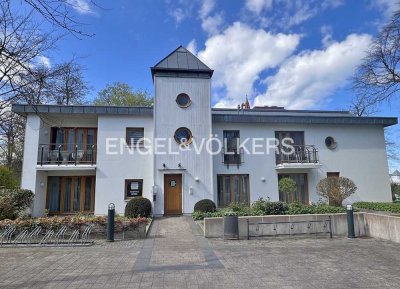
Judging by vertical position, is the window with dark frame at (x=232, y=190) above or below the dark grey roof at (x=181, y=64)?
below

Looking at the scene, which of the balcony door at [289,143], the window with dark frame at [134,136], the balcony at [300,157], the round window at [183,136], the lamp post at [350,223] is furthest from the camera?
the balcony door at [289,143]

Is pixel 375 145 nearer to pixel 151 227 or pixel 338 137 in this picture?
pixel 338 137

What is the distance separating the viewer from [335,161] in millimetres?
17234

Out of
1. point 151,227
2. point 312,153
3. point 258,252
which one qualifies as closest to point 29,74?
point 258,252

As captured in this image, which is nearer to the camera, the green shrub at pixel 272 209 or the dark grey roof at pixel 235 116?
the green shrub at pixel 272 209

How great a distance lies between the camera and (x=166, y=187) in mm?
15016

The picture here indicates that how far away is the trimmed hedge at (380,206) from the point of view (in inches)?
567

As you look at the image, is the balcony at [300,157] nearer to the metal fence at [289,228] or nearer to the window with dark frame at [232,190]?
the window with dark frame at [232,190]

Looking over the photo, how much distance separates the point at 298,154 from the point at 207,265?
1194 cm

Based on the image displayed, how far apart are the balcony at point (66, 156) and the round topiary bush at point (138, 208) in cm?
320

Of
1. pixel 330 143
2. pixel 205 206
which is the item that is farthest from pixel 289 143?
pixel 205 206

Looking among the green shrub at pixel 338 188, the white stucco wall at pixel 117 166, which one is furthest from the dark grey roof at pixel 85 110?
the green shrub at pixel 338 188

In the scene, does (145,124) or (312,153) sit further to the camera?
(312,153)

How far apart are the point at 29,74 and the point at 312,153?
15.4 metres
